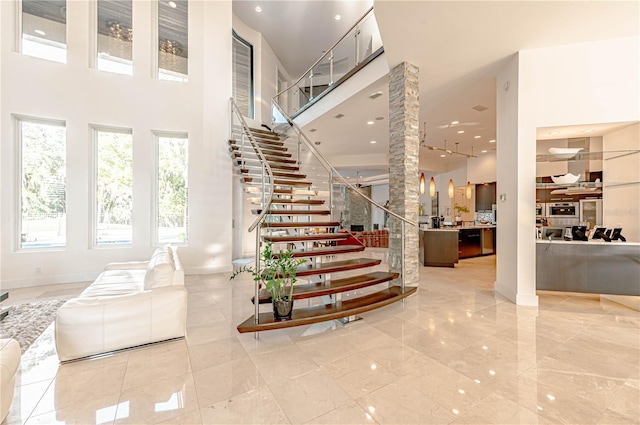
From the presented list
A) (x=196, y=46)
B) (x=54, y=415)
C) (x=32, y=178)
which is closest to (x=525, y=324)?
(x=54, y=415)

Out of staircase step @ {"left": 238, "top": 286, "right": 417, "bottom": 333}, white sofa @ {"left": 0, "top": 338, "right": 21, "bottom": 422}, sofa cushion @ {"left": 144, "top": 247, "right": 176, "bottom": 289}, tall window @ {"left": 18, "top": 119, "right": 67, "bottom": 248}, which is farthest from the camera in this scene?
tall window @ {"left": 18, "top": 119, "right": 67, "bottom": 248}

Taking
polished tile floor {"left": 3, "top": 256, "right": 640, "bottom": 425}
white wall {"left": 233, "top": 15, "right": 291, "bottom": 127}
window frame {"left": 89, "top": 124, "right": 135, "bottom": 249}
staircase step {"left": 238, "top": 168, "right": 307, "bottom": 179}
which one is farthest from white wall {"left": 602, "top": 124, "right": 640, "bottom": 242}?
window frame {"left": 89, "top": 124, "right": 135, "bottom": 249}

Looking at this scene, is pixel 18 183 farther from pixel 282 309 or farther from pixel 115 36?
pixel 282 309

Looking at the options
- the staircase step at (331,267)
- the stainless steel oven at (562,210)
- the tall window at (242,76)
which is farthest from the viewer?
the tall window at (242,76)

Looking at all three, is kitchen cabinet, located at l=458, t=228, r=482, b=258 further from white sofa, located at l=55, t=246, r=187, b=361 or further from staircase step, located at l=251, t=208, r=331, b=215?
white sofa, located at l=55, t=246, r=187, b=361

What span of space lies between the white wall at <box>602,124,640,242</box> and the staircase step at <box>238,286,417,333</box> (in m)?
3.27

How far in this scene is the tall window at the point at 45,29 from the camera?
5090mm

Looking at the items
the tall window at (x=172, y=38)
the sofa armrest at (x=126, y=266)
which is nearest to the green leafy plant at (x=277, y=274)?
the sofa armrest at (x=126, y=266)

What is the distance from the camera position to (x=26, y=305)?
3830mm

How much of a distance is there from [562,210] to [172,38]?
827 cm

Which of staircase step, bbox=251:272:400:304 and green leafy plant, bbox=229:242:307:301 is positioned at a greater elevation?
green leafy plant, bbox=229:242:307:301

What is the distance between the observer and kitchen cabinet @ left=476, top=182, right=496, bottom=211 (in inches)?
415

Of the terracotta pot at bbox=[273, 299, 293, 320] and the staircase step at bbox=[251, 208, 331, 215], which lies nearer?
the terracotta pot at bbox=[273, 299, 293, 320]

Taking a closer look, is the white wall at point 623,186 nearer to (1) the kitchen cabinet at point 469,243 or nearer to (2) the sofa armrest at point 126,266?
(1) the kitchen cabinet at point 469,243
